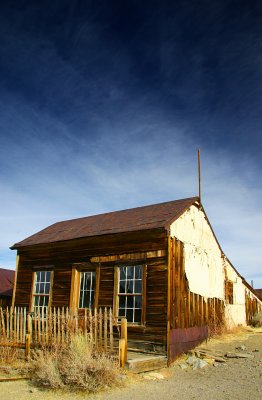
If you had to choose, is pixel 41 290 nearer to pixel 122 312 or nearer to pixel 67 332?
pixel 122 312

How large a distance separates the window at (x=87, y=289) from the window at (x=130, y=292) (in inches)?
47.2

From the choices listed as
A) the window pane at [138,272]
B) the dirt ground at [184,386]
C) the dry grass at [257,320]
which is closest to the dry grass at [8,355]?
the dirt ground at [184,386]

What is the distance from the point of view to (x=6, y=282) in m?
22.3

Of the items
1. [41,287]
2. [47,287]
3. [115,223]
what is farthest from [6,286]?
[115,223]

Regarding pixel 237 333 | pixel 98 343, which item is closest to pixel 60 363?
pixel 98 343

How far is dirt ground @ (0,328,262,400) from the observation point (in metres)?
7.03

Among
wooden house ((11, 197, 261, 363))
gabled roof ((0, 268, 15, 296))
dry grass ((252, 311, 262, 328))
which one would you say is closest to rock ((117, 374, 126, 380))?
wooden house ((11, 197, 261, 363))

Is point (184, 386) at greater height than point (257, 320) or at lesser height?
lesser

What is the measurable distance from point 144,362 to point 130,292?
2622 millimetres

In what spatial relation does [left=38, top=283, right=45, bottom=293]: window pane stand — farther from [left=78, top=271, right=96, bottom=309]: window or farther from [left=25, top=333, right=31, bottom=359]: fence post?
[left=25, top=333, right=31, bottom=359]: fence post

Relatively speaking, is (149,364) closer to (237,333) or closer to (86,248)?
(86,248)

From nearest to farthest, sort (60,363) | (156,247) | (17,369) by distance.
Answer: (60,363) < (17,369) < (156,247)

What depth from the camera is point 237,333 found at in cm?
1547

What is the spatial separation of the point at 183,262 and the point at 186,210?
5.84 ft
